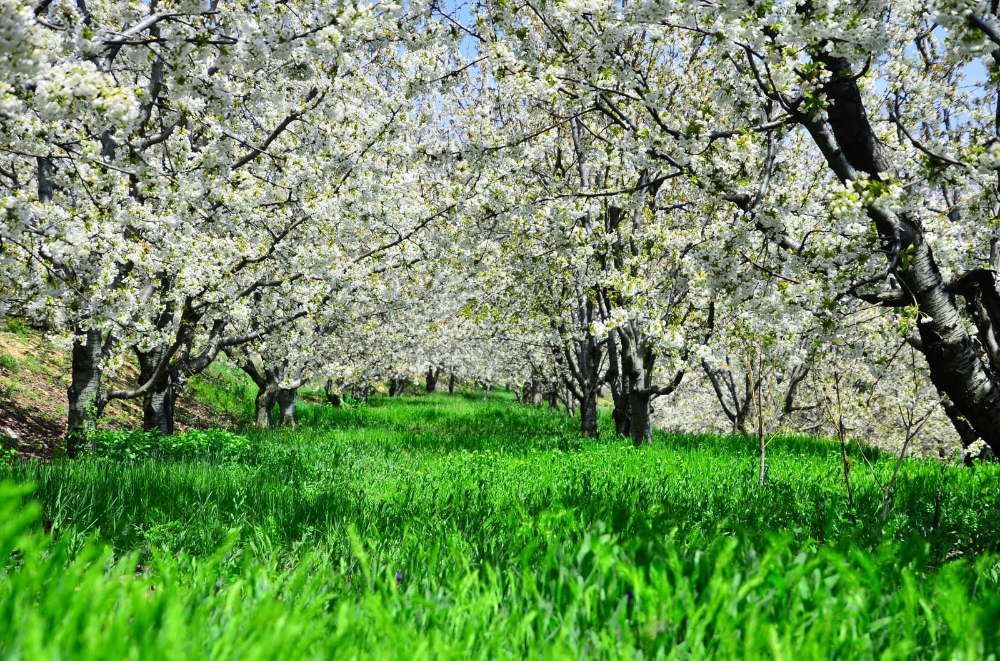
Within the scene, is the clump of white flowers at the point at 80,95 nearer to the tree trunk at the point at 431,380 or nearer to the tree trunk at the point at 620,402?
the tree trunk at the point at 620,402

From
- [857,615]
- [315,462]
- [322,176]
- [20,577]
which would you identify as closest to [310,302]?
[322,176]

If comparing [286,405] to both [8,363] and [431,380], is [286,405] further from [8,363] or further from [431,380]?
[431,380]

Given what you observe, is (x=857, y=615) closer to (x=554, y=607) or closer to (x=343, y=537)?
(x=554, y=607)

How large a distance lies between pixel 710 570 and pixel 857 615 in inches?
18.3

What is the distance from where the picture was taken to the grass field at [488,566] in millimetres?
1533

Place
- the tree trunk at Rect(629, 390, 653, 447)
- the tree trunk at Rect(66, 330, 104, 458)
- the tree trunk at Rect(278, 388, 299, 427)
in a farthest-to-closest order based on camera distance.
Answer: the tree trunk at Rect(278, 388, 299, 427), the tree trunk at Rect(629, 390, 653, 447), the tree trunk at Rect(66, 330, 104, 458)

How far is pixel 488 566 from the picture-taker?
206 centimetres

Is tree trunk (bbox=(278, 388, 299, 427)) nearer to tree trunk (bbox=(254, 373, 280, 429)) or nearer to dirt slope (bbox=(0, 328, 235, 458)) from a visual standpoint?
tree trunk (bbox=(254, 373, 280, 429))

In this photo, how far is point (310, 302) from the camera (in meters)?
Answer: 8.85

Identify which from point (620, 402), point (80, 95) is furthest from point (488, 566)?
point (620, 402)

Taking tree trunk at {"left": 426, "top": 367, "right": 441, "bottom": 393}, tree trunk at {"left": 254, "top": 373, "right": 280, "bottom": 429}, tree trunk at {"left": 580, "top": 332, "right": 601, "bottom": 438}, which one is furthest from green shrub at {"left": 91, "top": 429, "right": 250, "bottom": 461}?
tree trunk at {"left": 426, "top": 367, "right": 441, "bottom": 393}

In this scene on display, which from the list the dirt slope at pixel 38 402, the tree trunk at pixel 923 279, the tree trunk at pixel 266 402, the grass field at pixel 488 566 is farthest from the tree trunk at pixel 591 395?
the dirt slope at pixel 38 402

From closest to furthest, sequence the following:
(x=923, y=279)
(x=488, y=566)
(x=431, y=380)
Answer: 1. (x=488, y=566)
2. (x=923, y=279)
3. (x=431, y=380)

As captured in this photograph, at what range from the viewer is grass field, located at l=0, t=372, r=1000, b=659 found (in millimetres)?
1533
